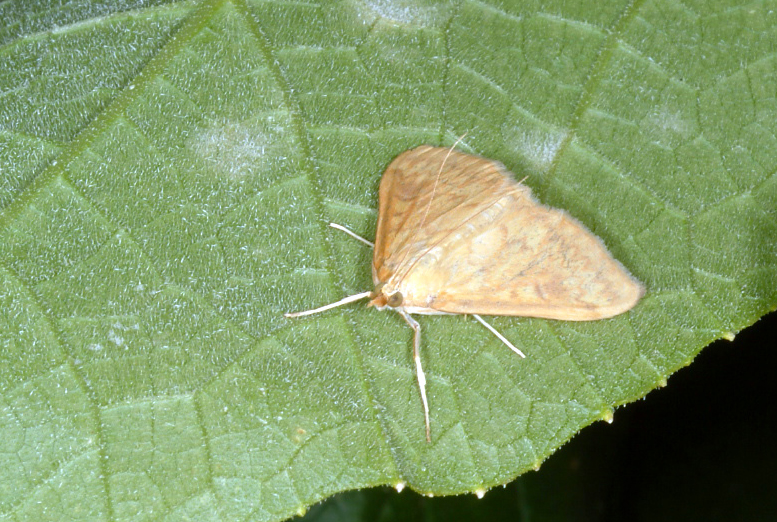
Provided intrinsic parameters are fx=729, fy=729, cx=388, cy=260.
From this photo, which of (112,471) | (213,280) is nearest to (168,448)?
(112,471)

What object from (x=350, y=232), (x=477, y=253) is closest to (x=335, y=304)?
(x=350, y=232)

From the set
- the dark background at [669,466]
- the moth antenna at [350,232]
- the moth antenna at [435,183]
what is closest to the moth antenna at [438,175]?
the moth antenna at [435,183]

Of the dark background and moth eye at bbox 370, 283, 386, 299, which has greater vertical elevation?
moth eye at bbox 370, 283, 386, 299

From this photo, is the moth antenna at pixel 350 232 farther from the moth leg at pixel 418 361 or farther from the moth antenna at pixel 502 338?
the moth antenna at pixel 502 338

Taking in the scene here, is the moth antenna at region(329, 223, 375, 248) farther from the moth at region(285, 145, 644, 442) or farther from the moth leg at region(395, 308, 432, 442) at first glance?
the moth leg at region(395, 308, 432, 442)

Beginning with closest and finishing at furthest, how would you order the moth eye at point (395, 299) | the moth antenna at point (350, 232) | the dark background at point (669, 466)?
1. the moth eye at point (395, 299)
2. the moth antenna at point (350, 232)
3. the dark background at point (669, 466)

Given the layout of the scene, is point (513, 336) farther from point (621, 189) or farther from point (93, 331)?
point (93, 331)

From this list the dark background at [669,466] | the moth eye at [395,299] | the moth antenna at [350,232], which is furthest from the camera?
the dark background at [669,466]

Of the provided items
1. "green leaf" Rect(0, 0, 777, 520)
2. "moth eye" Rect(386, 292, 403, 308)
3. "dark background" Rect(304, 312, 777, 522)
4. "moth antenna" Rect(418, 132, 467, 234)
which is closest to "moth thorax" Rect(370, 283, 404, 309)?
"moth eye" Rect(386, 292, 403, 308)
